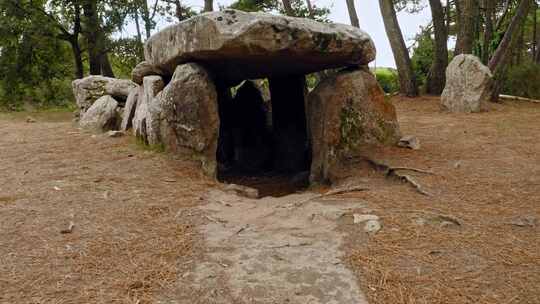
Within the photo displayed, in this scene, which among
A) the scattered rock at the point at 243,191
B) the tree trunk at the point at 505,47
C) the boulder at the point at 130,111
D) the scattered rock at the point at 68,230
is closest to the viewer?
the scattered rock at the point at 68,230

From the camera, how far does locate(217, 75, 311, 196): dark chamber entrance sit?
7453 mm

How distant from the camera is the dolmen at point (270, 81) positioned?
5.06 meters

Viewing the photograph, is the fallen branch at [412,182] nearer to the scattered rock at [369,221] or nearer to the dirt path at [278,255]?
the dirt path at [278,255]

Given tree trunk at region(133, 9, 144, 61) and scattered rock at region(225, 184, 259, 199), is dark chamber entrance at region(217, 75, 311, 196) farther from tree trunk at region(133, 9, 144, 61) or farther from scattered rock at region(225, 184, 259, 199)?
tree trunk at region(133, 9, 144, 61)

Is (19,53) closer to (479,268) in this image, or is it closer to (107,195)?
(107,195)

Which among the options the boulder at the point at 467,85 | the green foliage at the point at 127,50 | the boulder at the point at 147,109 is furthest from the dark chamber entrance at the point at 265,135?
the green foliage at the point at 127,50

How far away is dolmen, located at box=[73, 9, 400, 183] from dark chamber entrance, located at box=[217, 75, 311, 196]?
4cm

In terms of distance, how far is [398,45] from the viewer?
11.9m

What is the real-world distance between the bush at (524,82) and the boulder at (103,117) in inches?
469

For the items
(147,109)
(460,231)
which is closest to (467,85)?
(147,109)

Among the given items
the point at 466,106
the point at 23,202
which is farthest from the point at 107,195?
the point at 466,106

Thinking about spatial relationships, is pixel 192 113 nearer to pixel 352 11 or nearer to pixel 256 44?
pixel 256 44

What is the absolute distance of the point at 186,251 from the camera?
10.2ft

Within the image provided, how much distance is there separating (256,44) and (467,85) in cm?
673
